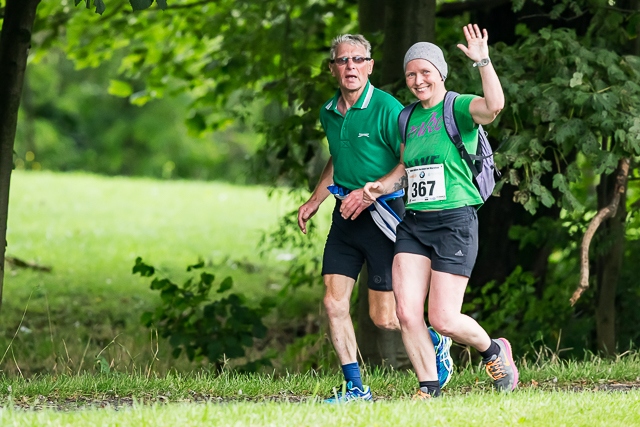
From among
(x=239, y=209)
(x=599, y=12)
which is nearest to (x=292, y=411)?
(x=599, y=12)

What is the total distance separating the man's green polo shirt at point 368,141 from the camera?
18.7ft

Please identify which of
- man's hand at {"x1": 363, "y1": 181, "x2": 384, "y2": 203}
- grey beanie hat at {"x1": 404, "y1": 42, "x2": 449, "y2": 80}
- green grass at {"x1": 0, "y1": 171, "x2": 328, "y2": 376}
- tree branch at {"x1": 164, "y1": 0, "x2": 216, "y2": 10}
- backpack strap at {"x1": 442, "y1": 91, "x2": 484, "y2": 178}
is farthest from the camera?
tree branch at {"x1": 164, "y1": 0, "x2": 216, "y2": 10}

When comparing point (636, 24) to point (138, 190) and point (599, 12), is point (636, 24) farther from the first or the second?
point (138, 190)

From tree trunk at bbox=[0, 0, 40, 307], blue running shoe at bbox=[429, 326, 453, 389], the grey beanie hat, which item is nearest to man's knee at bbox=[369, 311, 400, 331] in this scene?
blue running shoe at bbox=[429, 326, 453, 389]

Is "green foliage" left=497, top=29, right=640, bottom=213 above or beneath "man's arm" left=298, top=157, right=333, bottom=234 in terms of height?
above

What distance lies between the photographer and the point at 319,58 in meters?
11.2

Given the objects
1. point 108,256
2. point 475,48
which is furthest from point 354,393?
point 108,256

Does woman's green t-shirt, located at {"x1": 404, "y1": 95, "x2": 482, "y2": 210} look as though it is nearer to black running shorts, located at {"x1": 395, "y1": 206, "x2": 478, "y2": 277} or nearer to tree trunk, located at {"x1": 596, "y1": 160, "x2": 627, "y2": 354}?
black running shorts, located at {"x1": 395, "y1": 206, "x2": 478, "y2": 277}

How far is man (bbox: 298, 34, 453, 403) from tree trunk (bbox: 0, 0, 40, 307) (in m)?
2.46

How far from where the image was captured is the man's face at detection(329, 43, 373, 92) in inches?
226

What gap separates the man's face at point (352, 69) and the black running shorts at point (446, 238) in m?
0.85

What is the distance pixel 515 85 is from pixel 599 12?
1289mm

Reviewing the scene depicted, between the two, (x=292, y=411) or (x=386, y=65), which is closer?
(x=292, y=411)

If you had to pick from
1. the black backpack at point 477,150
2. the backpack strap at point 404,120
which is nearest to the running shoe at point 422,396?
the black backpack at point 477,150
